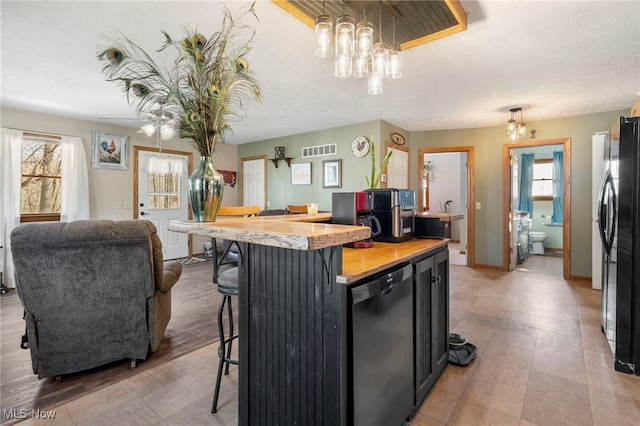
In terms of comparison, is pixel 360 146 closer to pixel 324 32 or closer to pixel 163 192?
pixel 324 32

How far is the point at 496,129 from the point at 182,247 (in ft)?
20.3

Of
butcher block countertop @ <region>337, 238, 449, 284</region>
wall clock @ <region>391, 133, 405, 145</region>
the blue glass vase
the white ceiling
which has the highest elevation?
the white ceiling

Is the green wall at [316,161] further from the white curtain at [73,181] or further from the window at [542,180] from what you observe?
the window at [542,180]

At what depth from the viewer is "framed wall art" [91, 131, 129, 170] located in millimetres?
5031

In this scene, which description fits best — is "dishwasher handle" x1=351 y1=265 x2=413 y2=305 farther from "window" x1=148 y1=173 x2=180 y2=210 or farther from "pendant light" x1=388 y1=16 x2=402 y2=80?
"window" x1=148 y1=173 x2=180 y2=210

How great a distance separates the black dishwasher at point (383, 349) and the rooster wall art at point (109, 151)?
554 cm

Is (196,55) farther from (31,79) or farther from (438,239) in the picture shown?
(31,79)

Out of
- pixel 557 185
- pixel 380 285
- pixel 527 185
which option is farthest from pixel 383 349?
pixel 557 185

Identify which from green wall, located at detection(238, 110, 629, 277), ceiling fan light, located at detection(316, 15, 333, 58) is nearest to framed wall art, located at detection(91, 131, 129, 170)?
green wall, located at detection(238, 110, 629, 277)

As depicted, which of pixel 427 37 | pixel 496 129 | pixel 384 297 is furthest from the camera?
pixel 496 129

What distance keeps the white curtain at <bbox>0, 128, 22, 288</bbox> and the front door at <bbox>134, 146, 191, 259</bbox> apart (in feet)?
5.11

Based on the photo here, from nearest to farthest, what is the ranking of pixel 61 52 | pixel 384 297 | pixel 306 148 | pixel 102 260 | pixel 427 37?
pixel 384 297 → pixel 102 260 → pixel 427 37 → pixel 61 52 → pixel 306 148

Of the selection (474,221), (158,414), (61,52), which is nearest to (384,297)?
(158,414)

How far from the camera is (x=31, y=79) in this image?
3287 mm
